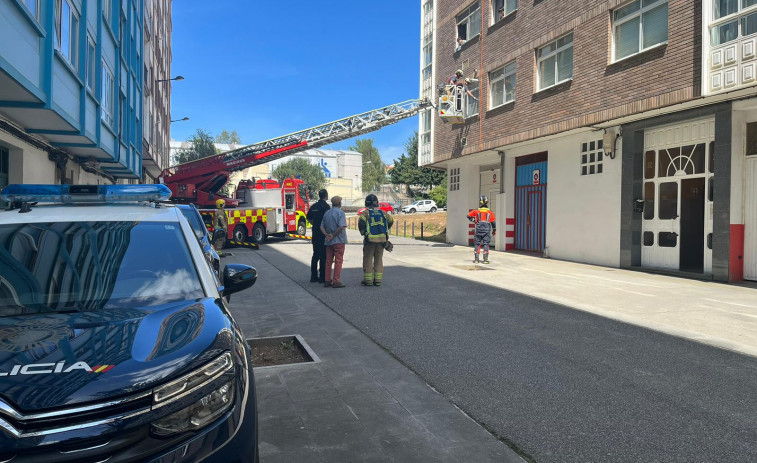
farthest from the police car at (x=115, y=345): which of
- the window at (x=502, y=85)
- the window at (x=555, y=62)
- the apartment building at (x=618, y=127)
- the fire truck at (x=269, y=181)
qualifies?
the fire truck at (x=269, y=181)

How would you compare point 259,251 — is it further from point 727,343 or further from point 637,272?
point 727,343

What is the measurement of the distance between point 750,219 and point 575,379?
8.70m

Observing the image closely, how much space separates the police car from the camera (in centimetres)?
186

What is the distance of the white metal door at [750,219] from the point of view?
10.9m

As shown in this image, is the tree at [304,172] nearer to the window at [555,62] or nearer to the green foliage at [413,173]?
the green foliage at [413,173]

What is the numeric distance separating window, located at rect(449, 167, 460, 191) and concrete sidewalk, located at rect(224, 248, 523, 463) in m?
18.8

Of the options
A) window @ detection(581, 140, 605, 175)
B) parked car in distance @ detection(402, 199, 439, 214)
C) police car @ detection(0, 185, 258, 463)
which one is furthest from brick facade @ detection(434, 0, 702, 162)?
parked car in distance @ detection(402, 199, 439, 214)

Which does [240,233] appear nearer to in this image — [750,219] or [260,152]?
[260,152]

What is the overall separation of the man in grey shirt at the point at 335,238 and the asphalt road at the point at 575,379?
1.88 meters

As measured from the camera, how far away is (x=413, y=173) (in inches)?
2571

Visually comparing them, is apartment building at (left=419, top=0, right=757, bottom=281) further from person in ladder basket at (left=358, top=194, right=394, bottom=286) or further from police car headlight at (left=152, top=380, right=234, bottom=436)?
police car headlight at (left=152, top=380, right=234, bottom=436)

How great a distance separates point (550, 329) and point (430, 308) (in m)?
1.96

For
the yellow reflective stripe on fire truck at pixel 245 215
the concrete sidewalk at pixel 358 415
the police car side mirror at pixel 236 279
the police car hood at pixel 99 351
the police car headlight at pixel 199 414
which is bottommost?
the concrete sidewalk at pixel 358 415

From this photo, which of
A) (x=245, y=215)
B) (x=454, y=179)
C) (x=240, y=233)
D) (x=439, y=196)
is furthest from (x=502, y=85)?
(x=439, y=196)
